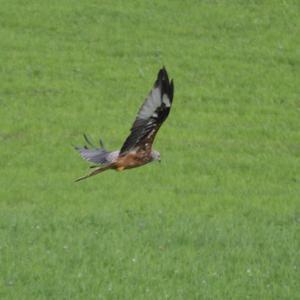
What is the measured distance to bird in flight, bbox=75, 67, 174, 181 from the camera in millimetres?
8648

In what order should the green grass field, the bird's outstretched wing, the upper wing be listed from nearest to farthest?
1. the upper wing
2. the bird's outstretched wing
3. the green grass field

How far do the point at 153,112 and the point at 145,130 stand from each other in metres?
0.18

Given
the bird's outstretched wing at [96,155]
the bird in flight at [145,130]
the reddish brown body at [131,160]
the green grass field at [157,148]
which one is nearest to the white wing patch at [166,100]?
the bird in flight at [145,130]

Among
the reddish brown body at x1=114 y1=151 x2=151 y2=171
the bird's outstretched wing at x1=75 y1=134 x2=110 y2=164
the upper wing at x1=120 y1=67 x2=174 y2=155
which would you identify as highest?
the upper wing at x1=120 y1=67 x2=174 y2=155

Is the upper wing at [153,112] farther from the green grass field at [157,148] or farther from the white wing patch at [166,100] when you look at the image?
the green grass field at [157,148]

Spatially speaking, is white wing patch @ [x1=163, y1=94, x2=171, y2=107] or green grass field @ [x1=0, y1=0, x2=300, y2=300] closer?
white wing patch @ [x1=163, y1=94, x2=171, y2=107]

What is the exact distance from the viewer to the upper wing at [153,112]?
8.63 metres

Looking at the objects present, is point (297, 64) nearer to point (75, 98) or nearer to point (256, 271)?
point (75, 98)

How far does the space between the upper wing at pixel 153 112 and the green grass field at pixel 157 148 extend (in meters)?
2.50

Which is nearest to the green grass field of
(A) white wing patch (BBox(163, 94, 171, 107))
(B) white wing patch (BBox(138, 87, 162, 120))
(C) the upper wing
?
(C) the upper wing

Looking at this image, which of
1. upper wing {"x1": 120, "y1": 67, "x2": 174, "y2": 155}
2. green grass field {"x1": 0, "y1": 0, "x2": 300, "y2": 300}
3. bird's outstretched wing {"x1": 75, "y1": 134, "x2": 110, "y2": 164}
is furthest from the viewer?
green grass field {"x1": 0, "y1": 0, "x2": 300, "y2": 300}

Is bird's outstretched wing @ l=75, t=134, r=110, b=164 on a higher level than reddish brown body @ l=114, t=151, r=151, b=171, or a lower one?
lower

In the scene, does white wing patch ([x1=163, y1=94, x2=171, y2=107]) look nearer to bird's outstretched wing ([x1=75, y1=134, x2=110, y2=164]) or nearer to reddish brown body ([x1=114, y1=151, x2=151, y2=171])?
reddish brown body ([x1=114, y1=151, x2=151, y2=171])

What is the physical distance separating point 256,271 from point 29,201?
457 cm
